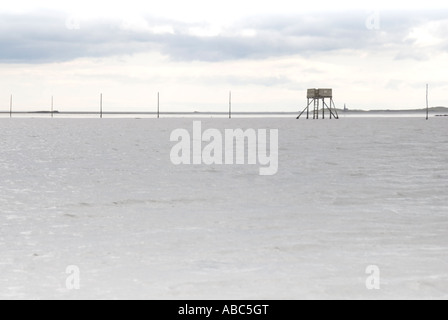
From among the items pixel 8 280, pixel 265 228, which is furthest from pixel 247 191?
pixel 8 280

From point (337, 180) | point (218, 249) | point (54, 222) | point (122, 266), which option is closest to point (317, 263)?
point (218, 249)

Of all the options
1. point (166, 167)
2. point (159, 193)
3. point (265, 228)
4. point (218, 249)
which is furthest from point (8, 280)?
point (166, 167)

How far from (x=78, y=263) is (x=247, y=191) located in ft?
34.6

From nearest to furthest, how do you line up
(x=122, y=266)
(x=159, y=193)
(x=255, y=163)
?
1. (x=122, y=266)
2. (x=159, y=193)
3. (x=255, y=163)

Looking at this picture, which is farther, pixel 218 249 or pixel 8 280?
pixel 218 249

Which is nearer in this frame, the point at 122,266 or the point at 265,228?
the point at 122,266

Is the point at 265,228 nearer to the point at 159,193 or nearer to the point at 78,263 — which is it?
the point at 78,263

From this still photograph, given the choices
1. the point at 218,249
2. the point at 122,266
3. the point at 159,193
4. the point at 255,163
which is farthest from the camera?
the point at 255,163

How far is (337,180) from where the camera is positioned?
24016mm

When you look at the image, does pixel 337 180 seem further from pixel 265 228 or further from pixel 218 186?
pixel 265 228

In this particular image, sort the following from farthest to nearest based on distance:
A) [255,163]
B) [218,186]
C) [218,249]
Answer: [255,163], [218,186], [218,249]

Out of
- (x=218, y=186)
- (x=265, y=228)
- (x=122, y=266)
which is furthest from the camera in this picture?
(x=218, y=186)

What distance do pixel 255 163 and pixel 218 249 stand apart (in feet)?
68.9
